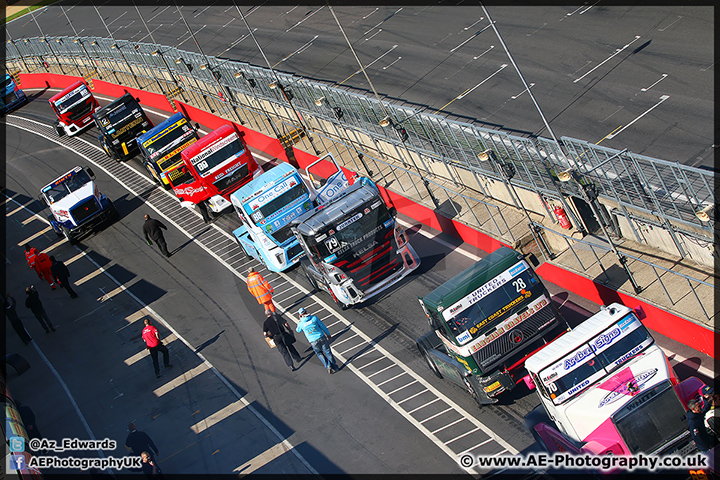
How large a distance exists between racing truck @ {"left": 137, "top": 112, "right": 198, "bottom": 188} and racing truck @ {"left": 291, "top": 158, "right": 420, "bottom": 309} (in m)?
12.0

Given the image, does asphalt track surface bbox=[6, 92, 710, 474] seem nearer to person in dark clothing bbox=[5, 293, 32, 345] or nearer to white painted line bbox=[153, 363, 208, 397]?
white painted line bbox=[153, 363, 208, 397]

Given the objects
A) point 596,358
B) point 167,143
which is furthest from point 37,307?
point 596,358

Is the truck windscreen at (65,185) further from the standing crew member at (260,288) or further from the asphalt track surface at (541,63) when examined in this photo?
the standing crew member at (260,288)

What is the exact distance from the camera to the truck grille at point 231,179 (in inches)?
1107

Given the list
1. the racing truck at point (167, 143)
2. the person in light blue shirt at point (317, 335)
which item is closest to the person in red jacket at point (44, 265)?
the racing truck at point (167, 143)

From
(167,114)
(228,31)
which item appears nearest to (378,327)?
(167,114)

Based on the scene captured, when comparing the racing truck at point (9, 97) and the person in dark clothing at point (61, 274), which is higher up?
the racing truck at point (9, 97)

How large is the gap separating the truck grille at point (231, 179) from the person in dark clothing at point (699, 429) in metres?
19.7

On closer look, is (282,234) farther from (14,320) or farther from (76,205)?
(76,205)

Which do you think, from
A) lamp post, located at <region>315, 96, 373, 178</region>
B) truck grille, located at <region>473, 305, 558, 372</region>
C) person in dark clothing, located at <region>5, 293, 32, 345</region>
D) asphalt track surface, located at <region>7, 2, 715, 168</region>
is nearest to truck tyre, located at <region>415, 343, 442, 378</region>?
truck grille, located at <region>473, 305, 558, 372</region>

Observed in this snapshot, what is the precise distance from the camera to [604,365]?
13.0m

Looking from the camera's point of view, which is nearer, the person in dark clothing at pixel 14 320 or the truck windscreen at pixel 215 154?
the person in dark clothing at pixel 14 320

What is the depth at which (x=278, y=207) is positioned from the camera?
Answer: 2361 centimetres

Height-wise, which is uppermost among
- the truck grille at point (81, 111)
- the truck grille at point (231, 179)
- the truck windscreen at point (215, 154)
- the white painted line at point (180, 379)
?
the truck grille at point (81, 111)
